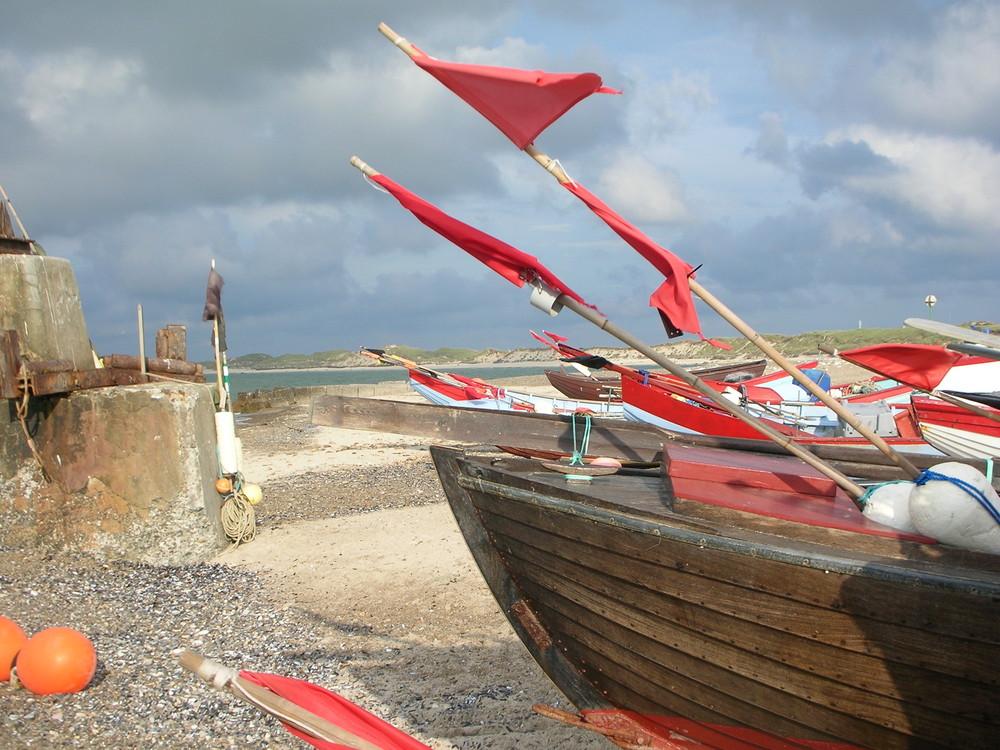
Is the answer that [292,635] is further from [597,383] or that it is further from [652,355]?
[597,383]

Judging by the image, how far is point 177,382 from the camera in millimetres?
7562

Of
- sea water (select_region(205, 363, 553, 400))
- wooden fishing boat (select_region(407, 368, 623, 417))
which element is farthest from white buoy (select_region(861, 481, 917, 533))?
sea water (select_region(205, 363, 553, 400))

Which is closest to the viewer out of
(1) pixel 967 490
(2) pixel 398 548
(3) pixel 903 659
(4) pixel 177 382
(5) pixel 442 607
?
(3) pixel 903 659

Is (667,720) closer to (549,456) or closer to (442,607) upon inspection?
(549,456)

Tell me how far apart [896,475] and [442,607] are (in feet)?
11.5

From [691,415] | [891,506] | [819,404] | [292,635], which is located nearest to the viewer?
[891,506]

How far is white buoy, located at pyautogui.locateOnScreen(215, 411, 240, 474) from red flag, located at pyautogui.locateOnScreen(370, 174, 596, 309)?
183 inches

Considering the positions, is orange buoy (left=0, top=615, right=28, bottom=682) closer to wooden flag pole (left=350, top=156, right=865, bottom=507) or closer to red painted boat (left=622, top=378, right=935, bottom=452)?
wooden flag pole (left=350, top=156, right=865, bottom=507)

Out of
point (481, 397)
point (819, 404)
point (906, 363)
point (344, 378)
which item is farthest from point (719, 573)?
point (344, 378)

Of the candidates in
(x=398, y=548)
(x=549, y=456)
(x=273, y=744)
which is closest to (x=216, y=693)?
(x=273, y=744)

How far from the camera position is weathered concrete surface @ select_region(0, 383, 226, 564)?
707 centimetres

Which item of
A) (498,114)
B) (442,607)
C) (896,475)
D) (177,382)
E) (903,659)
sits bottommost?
(442,607)

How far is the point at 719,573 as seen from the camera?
3.21 meters

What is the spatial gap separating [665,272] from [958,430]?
22.6 ft
